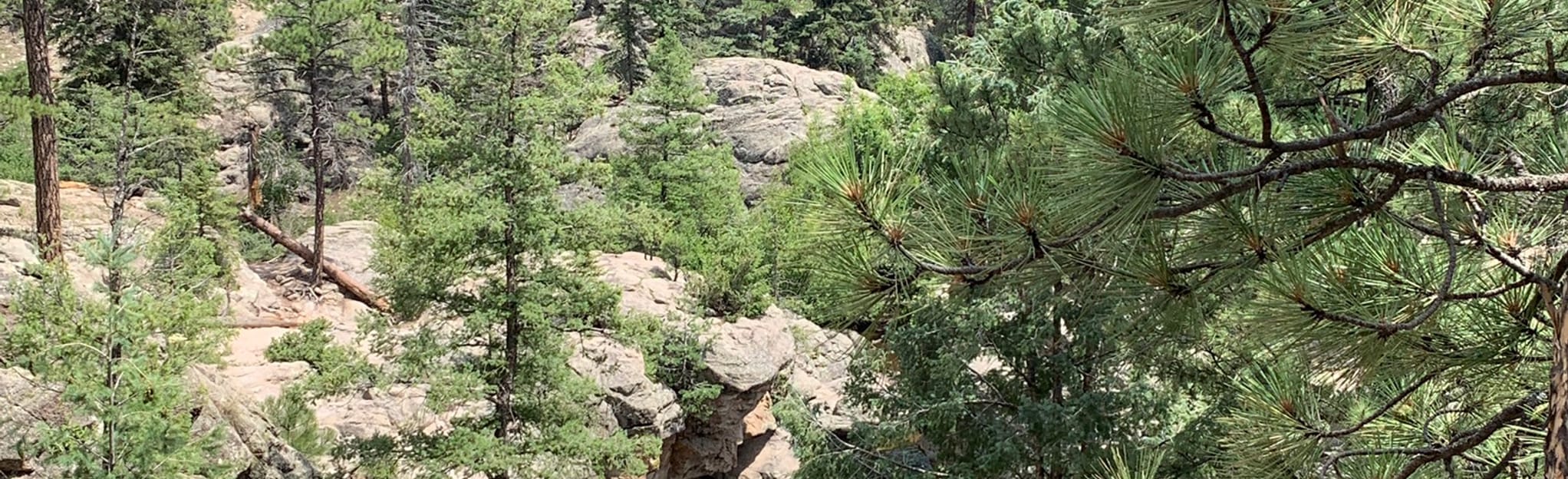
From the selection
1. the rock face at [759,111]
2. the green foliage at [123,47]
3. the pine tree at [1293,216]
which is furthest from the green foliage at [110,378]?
the rock face at [759,111]

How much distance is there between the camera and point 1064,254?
3168mm

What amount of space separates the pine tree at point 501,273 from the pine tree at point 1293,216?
7.33 meters

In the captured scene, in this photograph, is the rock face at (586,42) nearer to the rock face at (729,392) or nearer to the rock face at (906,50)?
the rock face at (906,50)

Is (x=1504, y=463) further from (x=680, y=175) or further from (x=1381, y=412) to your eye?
(x=680, y=175)

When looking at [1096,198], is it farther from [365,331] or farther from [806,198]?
[365,331]

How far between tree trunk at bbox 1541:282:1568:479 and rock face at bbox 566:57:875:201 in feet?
82.7

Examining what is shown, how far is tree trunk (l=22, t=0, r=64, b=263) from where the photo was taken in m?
10.9

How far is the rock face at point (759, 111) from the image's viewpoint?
29.1 meters

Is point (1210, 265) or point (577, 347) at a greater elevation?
point (1210, 265)

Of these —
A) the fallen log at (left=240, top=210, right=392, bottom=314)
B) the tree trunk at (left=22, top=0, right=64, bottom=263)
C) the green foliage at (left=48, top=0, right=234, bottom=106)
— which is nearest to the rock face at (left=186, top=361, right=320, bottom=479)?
the tree trunk at (left=22, top=0, right=64, bottom=263)

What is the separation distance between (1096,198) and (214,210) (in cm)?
1916

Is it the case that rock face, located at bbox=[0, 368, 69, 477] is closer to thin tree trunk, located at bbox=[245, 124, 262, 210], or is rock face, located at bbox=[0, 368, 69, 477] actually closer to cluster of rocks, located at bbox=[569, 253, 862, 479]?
cluster of rocks, located at bbox=[569, 253, 862, 479]

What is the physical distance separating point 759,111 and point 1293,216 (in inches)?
1115

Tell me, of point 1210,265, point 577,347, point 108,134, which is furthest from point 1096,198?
point 108,134
